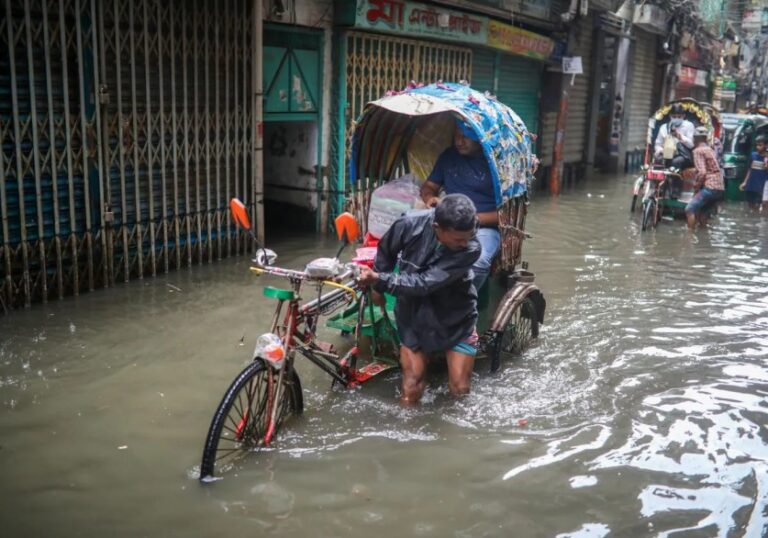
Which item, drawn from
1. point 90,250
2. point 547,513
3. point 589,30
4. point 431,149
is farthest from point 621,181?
point 547,513

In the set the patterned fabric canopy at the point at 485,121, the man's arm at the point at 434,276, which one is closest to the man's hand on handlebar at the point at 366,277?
the man's arm at the point at 434,276

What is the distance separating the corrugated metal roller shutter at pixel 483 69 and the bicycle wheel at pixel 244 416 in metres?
10.7

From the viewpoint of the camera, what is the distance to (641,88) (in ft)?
77.3

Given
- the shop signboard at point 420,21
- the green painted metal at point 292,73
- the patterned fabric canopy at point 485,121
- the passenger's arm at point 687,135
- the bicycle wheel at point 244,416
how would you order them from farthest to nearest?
the passenger's arm at point 687,135 < the shop signboard at point 420,21 < the green painted metal at point 292,73 < the patterned fabric canopy at point 485,121 < the bicycle wheel at point 244,416

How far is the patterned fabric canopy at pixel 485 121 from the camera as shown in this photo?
18.2 ft

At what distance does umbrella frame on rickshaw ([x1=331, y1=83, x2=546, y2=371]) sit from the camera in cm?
562

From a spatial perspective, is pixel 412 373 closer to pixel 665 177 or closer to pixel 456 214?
pixel 456 214

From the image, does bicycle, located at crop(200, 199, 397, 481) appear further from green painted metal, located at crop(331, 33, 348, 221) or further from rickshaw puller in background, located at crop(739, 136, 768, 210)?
rickshaw puller in background, located at crop(739, 136, 768, 210)

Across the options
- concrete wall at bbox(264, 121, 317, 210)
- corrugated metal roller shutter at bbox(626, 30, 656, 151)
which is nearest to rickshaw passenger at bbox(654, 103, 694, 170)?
concrete wall at bbox(264, 121, 317, 210)

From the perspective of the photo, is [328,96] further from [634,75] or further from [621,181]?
[634,75]

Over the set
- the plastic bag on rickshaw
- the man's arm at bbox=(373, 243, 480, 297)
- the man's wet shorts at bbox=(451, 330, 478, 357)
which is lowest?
the man's wet shorts at bbox=(451, 330, 478, 357)

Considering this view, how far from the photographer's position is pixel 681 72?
25.6m

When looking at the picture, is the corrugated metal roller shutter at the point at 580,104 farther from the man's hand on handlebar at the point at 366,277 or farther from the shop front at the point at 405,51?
the man's hand on handlebar at the point at 366,277

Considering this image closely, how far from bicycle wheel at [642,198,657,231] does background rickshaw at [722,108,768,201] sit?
4.91 meters
